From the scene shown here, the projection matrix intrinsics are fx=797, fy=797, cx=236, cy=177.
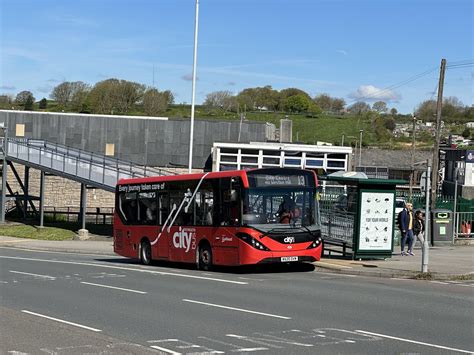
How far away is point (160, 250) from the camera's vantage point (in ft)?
84.9

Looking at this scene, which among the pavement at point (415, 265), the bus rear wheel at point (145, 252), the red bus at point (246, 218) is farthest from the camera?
the bus rear wheel at point (145, 252)

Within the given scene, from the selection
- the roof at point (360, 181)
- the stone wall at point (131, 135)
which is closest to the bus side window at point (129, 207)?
the roof at point (360, 181)

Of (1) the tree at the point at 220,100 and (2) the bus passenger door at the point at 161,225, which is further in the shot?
(1) the tree at the point at 220,100

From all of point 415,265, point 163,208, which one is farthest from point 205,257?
point 415,265

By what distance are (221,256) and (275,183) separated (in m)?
2.59

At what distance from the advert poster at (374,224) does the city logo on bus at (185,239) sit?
16.6 feet

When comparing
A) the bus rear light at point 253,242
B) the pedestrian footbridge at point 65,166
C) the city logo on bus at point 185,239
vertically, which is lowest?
the city logo on bus at point 185,239

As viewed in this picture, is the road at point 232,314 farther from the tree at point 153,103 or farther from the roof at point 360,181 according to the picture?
the tree at point 153,103

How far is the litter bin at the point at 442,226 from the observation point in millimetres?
31422

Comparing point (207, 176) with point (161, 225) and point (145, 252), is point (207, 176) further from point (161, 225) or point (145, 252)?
point (145, 252)

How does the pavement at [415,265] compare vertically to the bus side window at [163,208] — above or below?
below

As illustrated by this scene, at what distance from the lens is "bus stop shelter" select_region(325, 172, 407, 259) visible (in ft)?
78.9

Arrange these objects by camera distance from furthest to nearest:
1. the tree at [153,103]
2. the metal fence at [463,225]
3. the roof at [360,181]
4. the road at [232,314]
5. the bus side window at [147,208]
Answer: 1. the tree at [153,103]
2. the metal fence at [463,225]
3. the bus side window at [147,208]
4. the roof at [360,181]
5. the road at [232,314]

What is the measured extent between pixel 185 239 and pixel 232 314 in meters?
10.4
